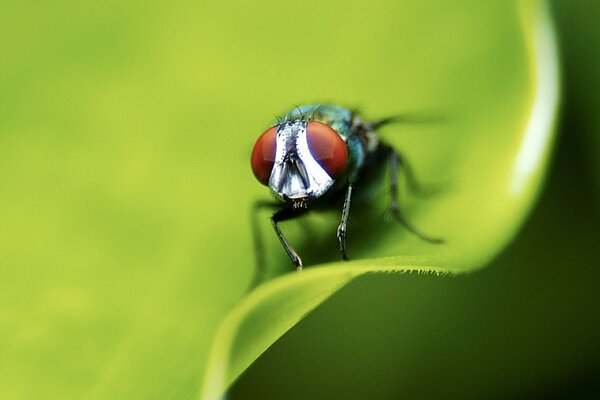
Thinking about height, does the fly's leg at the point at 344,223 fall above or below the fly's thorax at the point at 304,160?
below

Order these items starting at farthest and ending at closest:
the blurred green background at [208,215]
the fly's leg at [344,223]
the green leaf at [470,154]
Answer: the fly's leg at [344,223] → the blurred green background at [208,215] → the green leaf at [470,154]

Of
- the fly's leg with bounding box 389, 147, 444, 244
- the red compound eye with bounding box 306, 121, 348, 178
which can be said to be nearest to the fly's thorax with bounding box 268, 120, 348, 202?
the red compound eye with bounding box 306, 121, 348, 178

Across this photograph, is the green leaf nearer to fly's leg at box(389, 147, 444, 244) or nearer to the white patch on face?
fly's leg at box(389, 147, 444, 244)

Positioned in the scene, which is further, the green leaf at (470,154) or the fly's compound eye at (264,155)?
the fly's compound eye at (264,155)

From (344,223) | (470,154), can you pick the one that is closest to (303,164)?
(344,223)

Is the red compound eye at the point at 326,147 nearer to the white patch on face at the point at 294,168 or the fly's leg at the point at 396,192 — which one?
the white patch on face at the point at 294,168

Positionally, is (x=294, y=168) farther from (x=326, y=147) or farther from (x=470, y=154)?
(x=470, y=154)

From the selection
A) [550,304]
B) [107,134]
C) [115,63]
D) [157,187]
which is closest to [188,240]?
[157,187]

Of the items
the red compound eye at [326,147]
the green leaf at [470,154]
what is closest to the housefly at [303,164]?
the red compound eye at [326,147]
